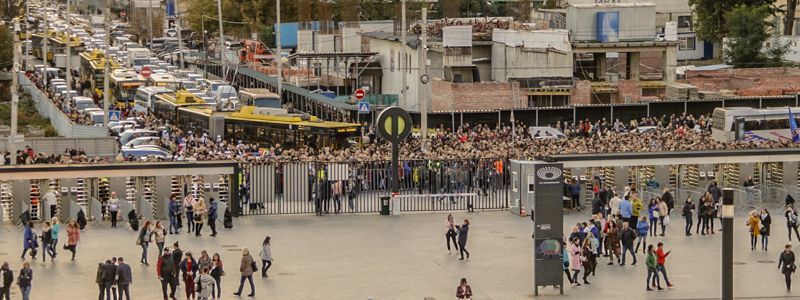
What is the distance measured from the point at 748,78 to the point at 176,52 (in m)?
41.5

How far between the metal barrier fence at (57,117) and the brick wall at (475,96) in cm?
1664

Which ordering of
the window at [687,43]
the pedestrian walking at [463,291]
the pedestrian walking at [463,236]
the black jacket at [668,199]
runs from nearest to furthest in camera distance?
the pedestrian walking at [463,291], the pedestrian walking at [463,236], the black jacket at [668,199], the window at [687,43]

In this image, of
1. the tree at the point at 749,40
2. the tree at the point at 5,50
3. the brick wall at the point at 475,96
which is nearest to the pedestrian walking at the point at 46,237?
the brick wall at the point at 475,96

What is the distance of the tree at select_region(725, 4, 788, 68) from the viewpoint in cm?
9212

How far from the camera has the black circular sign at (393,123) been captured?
4634cm

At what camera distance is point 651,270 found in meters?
36.0

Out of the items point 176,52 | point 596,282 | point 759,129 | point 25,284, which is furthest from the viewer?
point 176,52

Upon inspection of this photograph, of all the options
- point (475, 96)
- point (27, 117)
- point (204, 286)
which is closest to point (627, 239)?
point (204, 286)

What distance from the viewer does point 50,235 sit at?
127ft

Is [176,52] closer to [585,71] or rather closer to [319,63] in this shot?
[319,63]

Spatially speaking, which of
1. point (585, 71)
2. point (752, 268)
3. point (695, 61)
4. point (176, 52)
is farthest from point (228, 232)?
point (176, 52)

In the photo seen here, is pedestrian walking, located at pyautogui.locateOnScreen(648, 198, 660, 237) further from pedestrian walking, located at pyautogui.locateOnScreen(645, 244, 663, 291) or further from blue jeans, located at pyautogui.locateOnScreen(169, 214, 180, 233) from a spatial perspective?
blue jeans, located at pyautogui.locateOnScreen(169, 214, 180, 233)

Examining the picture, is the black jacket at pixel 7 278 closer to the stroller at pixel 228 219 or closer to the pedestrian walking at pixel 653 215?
the stroller at pixel 228 219

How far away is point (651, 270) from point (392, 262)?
260 inches
